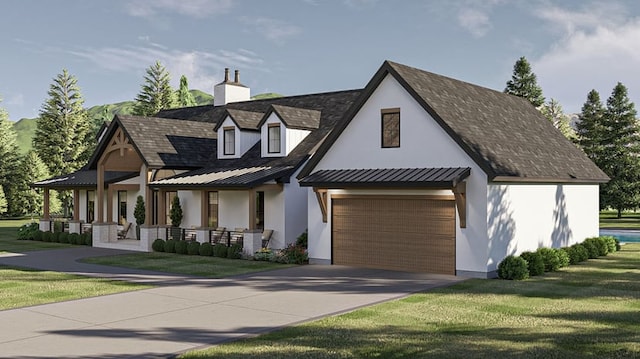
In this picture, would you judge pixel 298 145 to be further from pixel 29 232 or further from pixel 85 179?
pixel 29 232

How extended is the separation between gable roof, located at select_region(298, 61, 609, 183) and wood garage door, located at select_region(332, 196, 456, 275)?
82.8 inches

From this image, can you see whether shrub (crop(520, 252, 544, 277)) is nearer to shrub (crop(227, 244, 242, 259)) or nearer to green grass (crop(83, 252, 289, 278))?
green grass (crop(83, 252, 289, 278))

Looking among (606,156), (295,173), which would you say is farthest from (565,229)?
(606,156)

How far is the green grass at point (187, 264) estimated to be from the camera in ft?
73.6

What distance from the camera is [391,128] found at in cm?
2291

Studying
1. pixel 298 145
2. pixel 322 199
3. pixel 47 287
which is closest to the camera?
pixel 47 287

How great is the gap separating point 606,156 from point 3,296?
55166 mm

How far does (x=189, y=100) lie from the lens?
84625mm

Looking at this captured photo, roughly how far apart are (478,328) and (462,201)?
26.7 feet

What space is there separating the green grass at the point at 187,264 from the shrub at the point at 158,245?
3.30 feet

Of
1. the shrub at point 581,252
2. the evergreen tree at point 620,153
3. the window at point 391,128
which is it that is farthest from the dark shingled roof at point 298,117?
the evergreen tree at point 620,153

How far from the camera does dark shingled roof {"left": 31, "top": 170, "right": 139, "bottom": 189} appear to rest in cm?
3372

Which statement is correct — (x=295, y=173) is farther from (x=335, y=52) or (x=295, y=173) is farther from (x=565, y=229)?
(x=565, y=229)

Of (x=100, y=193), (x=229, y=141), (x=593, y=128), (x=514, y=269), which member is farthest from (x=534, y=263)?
(x=593, y=128)
